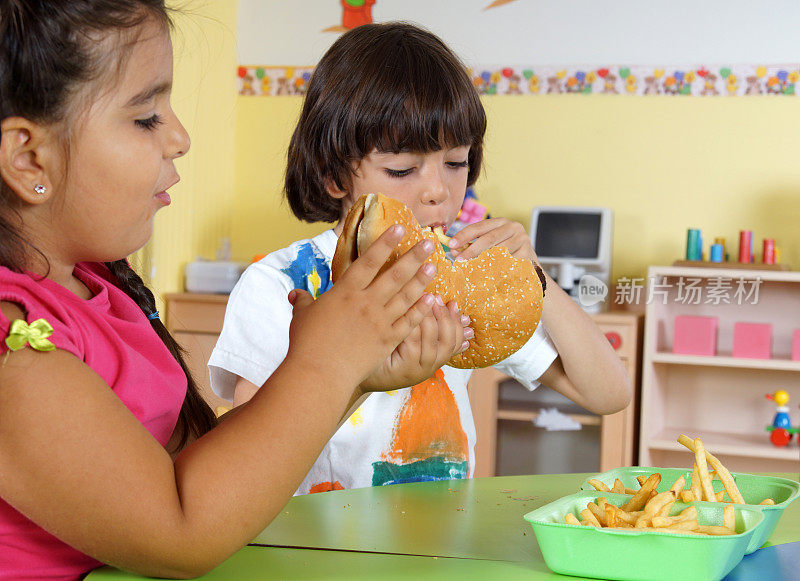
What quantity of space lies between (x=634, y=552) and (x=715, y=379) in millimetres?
2656

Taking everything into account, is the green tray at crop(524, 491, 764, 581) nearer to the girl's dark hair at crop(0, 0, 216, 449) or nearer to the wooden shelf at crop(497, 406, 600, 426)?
the girl's dark hair at crop(0, 0, 216, 449)

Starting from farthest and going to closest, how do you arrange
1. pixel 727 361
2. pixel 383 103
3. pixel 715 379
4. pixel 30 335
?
pixel 715 379 → pixel 727 361 → pixel 383 103 → pixel 30 335

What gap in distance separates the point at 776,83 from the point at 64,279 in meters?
2.93

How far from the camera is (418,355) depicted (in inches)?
32.4

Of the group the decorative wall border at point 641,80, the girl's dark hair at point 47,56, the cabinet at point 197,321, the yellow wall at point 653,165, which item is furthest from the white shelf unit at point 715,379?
the girl's dark hair at point 47,56

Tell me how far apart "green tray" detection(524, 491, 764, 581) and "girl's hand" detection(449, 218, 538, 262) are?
0.33 metres

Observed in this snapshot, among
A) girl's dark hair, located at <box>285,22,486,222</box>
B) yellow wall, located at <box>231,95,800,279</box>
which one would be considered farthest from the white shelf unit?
girl's dark hair, located at <box>285,22,486,222</box>

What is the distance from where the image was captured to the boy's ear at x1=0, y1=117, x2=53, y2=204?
651 millimetres

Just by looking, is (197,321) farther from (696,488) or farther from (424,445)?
(696,488)

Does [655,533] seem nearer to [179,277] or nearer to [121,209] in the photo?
[121,209]

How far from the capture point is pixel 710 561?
0.73 m

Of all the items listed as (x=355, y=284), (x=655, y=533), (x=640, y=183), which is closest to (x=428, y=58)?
(x=355, y=284)

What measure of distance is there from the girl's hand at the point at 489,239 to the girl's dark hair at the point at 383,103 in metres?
0.16

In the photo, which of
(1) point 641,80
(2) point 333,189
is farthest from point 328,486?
(1) point 641,80
